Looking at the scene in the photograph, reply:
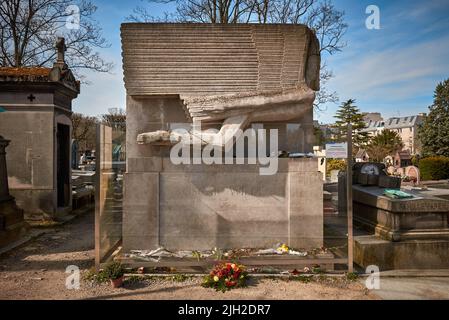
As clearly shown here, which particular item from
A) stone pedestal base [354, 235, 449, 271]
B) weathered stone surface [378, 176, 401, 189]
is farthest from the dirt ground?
weathered stone surface [378, 176, 401, 189]

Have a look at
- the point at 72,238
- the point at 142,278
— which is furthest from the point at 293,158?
the point at 72,238

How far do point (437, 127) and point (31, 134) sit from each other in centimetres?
3605

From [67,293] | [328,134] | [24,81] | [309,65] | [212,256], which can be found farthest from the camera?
[24,81]

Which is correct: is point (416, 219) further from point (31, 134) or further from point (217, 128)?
point (31, 134)

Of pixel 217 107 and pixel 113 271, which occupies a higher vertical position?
pixel 217 107

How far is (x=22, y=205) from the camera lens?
Result: 922 centimetres

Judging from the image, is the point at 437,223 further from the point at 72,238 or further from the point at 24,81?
the point at 24,81

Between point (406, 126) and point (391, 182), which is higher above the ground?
point (406, 126)

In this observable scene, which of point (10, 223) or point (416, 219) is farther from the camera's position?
point (10, 223)

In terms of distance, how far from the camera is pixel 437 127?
1266 inches

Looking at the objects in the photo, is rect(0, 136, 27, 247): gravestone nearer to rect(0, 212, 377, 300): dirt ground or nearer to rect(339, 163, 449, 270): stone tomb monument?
rect(0, 212, 377, 300): dirt ground

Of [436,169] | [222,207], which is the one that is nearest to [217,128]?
[222,207]

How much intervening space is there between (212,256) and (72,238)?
423 centimetres

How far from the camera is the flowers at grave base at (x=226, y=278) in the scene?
4.52 m
